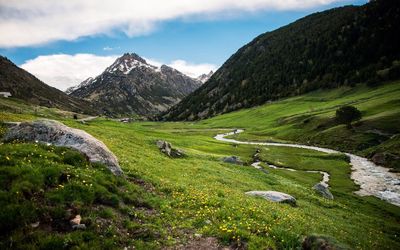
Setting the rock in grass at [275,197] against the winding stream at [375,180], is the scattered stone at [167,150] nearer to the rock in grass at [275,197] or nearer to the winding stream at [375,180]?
the rock in grass at [275,197]

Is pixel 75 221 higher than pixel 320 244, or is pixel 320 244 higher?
pixel 75 221

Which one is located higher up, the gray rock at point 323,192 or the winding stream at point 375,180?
the gray rock at point 323,192

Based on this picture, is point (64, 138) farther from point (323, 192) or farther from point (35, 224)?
point (323, 192)

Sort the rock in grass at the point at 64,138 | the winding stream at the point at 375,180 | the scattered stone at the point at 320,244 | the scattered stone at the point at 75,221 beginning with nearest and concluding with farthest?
1. the scattered stone at the point at 320,244
2. the scattered stone at the point at 75,221
3. the rock in grass at the point at 64,138
4. the winding stream at the point at 375,180

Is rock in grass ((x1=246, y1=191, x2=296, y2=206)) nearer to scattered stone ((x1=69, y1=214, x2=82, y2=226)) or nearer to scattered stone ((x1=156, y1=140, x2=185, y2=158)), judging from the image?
scattered stone ((x1=69, y1=214, x2=82, y2=226))

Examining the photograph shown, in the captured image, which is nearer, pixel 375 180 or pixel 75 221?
pixel 75 221

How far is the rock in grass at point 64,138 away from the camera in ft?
76.7

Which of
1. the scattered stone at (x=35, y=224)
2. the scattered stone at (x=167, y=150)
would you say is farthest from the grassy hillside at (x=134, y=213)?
the scattered stone at (x=167, y=150)

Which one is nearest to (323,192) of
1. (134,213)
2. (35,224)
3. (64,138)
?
(134,213)

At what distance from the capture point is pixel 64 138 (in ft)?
79.0

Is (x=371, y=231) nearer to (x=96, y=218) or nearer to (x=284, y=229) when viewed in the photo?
(x=284, y=229)

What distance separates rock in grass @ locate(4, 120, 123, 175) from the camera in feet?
76.7

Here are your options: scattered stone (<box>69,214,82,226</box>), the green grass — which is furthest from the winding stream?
scattered stone (<box>69,214,82,226</box>)

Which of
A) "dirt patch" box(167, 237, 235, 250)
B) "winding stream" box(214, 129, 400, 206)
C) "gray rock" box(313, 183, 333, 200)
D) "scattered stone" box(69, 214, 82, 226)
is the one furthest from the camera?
"winding stream" box(214, 129, 400, 206)
